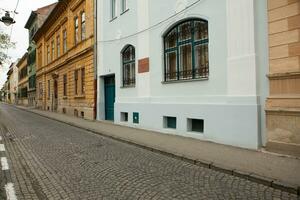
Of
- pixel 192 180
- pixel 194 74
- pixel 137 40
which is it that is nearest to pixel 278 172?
pixel 192 180

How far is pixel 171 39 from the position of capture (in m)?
12.9

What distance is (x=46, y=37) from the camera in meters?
36.3

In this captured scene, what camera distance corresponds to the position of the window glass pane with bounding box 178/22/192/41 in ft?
38.8

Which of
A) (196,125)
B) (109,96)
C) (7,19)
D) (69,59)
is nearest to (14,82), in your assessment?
(69,59)

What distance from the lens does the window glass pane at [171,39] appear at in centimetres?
1264

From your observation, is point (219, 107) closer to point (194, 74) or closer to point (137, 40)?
point (194, 74)

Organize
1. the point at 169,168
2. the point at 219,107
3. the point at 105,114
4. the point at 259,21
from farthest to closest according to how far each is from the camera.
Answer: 1. the point at 105,114
2. the point at 219,107
3. the point at 259,21
4. the point at 169,168

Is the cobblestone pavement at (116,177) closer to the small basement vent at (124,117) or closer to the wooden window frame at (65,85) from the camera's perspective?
the small basement vent at (124,117)

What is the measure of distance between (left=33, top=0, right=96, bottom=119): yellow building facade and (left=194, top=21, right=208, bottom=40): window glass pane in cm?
976

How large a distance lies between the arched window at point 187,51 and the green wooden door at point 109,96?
19.3 feet

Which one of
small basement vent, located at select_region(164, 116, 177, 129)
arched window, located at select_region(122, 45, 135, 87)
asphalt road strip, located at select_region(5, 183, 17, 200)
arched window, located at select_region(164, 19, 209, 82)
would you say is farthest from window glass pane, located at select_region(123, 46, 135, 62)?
asphalt road strip, located at select_region(5, 183, 17, 200)

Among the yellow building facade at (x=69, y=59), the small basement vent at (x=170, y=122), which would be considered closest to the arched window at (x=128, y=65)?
the small basement vent at (x=170, y=122)

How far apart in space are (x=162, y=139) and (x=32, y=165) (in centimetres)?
447

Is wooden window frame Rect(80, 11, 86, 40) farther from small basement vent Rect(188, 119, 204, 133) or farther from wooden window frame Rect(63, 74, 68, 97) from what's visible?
small basement vent Rect(188, 119, 204, 133)
